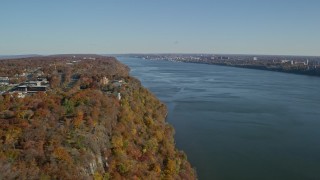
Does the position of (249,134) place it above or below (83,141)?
below

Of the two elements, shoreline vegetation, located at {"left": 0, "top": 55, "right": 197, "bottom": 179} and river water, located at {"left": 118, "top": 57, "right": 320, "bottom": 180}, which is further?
river water, located at {"left": 118, "top": 57, "right": 320, "bottom": 180}

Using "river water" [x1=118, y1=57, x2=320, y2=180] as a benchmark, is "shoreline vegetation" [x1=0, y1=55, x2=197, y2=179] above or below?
above

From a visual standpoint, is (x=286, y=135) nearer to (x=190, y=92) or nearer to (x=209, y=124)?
(x=209, y=124)

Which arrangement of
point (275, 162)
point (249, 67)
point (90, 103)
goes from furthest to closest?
point (249, 67), point (275, 162), point (90, 103)

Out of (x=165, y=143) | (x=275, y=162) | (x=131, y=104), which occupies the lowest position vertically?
(x=275, y=162)

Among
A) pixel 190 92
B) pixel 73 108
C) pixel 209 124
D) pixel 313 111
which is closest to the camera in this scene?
pixel 73 108

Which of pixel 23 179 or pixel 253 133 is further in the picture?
pixel 253 133

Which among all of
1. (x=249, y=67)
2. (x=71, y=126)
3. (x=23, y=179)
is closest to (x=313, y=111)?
(x=71, y=126)

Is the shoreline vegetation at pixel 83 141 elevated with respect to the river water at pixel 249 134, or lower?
elevated

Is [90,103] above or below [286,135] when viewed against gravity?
above

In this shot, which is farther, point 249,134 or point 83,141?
point 249,134

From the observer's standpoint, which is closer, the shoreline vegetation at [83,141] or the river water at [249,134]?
the shoreline vegetation at [83,141]
